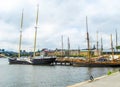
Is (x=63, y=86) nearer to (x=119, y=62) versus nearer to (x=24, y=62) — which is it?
(x=119, y=62)

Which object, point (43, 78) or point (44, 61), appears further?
point (44, 61)

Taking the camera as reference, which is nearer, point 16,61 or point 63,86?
point 63,86

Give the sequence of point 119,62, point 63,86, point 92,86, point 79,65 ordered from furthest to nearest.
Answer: point 79,65 < point 119,62 < point 63,86 < point 92,86

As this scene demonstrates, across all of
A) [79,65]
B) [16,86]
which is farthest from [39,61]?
[16,86]

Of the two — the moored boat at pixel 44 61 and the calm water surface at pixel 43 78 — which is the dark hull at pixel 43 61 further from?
the calm water surface at pixel 43 78

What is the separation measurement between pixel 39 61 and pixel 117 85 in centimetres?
7806

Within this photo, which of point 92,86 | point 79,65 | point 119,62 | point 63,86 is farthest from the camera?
point 79,65

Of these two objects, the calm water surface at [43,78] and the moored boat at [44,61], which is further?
the moored boat at [44,61]

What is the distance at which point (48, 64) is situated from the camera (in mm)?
99750

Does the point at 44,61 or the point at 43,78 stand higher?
the point at 44,61

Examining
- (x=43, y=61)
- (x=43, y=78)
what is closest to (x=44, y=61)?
(x=43, y=61)

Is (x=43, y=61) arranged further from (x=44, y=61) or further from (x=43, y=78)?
(x=43, y=78)

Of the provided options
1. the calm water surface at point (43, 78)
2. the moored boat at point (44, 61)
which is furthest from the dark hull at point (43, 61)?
the calm water surface at point (43, 78)

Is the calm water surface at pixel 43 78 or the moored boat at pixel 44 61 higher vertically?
the moored boat at pixel 44 61
